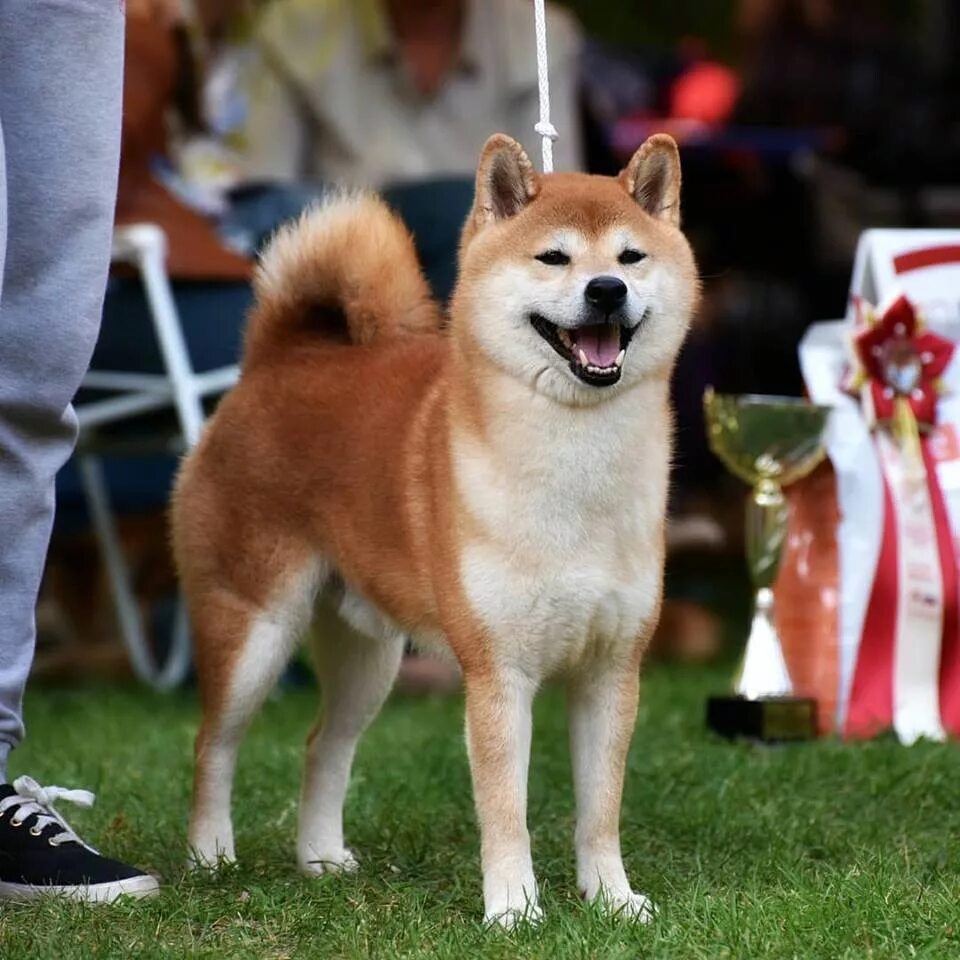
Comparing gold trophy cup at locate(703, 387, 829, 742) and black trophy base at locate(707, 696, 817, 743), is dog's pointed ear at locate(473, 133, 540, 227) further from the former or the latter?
black trophy base at locate(707, 696, 817, 743)

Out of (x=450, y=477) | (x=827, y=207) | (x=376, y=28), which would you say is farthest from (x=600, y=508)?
(x=827, y=207)

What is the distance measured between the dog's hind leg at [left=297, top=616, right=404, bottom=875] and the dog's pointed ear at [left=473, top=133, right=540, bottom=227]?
0.75 meters

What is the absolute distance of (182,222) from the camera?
15.6 ft

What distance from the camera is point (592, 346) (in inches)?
94.3

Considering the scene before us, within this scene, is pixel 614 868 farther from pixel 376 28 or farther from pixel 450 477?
pixel 376 28

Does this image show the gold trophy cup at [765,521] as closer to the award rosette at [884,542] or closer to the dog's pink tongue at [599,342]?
the award rosette at [884,542]

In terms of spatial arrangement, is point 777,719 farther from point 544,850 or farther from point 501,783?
point 501,783

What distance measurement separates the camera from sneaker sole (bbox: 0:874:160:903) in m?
2.53

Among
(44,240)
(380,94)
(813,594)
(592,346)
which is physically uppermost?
(44,240)

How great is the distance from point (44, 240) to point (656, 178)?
854 millimetres

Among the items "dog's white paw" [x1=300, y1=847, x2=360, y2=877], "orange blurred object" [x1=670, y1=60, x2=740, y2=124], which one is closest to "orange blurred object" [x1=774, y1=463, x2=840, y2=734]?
"dog's white paw" [x1=300, y1=847, x2=360, y2=877]

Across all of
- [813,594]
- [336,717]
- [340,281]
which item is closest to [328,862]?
[336,717]

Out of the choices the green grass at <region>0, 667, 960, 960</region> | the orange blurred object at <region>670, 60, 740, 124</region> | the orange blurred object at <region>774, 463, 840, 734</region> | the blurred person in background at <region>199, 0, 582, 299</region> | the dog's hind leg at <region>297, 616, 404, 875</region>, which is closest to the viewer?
the green grass at <region>0, 667, 960, 960</region>

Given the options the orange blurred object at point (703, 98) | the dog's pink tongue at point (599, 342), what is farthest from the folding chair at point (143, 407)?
the orange blurred object at point (703, 98)
